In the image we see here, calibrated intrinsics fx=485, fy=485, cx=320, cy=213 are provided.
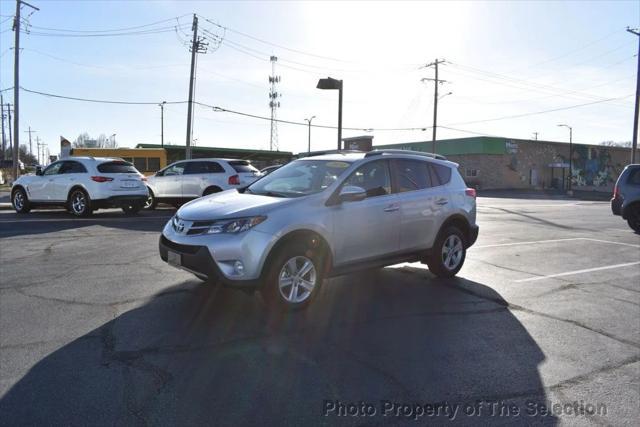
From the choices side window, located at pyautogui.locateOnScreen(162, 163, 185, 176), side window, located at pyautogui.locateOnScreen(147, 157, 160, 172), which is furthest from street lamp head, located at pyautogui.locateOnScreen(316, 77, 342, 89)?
side window, located at pyautogui.locateOnScreen(147, 157, 160, 172)

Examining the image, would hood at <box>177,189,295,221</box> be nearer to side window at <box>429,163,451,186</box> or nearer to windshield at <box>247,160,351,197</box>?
windshield at <box>247,160,351,197</box>

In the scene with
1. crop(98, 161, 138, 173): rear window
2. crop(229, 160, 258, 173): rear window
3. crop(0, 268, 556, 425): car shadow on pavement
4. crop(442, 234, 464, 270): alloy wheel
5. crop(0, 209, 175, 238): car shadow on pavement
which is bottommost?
crop(0, 268, 556, 425): car shadow on pavement

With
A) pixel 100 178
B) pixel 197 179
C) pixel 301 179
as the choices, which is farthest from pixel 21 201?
pixel 301 179

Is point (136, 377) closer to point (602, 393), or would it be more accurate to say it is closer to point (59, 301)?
point (59, 301)

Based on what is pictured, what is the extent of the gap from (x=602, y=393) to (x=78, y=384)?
376 cm

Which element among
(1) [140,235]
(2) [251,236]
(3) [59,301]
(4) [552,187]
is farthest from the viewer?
(4) [552,187]

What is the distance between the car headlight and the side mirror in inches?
39.6

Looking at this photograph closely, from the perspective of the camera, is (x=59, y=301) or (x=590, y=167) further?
(x=590, y=167)

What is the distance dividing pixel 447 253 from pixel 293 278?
2.78 m

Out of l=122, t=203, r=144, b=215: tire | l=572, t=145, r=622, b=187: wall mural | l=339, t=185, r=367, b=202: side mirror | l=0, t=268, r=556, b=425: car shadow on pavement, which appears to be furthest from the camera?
l=572, t=145, r=622, b=187: wall mural

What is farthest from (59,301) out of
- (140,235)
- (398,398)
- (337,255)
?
(140,235)

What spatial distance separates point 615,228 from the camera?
47.1ft

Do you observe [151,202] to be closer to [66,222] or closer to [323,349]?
[66,222]

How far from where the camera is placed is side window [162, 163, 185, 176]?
15.8m
